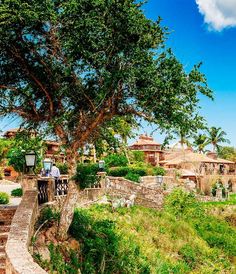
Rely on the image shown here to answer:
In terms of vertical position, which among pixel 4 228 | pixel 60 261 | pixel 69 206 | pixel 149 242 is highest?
pixel 69 206

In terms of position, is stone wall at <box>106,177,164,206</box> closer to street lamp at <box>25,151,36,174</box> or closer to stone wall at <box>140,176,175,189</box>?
stone wall at <box>140,176,175,189</box>

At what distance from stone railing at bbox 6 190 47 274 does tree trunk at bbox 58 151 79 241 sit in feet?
3.78

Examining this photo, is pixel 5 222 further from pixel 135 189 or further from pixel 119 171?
pixel 119 171

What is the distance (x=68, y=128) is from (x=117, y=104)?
2075 mm

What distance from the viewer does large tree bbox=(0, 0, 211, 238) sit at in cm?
1126

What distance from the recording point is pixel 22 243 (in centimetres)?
765

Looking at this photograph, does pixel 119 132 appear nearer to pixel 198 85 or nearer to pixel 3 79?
pixel 198 85

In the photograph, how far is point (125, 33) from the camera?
37.5 feet

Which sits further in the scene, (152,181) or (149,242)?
(152,181)

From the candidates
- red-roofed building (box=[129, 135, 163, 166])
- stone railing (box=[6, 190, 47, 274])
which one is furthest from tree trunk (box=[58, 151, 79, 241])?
red-roofed building (box=[129, 135, 163, 166])

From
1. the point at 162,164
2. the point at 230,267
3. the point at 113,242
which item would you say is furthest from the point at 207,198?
the point at 113,242

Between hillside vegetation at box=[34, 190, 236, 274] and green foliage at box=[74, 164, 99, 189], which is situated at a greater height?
green foliage at box=[74, 164, 99, 189]

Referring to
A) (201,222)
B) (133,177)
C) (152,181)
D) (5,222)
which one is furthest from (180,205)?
(5,222)

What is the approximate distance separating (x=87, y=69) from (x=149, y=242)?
10813 millimetres
